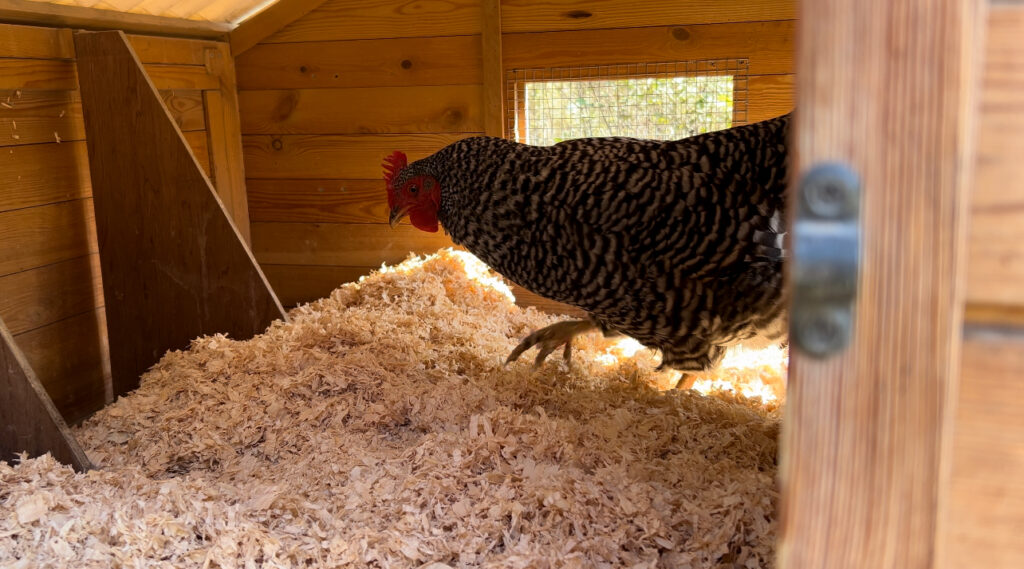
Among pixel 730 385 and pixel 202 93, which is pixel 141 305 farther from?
pixel 730 385

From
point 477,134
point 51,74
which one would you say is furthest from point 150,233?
point 477,134

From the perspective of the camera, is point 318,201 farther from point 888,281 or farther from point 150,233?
point 888,281

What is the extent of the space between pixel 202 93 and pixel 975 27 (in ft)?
12.6

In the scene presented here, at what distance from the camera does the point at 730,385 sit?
301cm

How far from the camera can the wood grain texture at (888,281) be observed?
0.55 m

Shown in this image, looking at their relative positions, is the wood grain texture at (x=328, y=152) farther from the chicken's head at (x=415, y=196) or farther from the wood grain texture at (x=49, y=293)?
the wood grain texture at (x=49, y=293)

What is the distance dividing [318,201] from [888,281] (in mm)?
3821

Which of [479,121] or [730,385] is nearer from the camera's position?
[730,385]

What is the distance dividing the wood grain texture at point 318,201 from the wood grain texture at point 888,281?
11.5 ft

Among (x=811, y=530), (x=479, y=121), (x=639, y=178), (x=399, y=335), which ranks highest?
(x=479, y=121)

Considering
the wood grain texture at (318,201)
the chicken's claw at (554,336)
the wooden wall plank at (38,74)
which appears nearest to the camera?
the wooden wall plank at (38,74)

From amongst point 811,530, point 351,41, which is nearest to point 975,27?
point 811,530

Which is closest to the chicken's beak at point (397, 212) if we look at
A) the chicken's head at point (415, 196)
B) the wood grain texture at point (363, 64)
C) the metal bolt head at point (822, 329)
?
the chicken's head at point (415, 196)

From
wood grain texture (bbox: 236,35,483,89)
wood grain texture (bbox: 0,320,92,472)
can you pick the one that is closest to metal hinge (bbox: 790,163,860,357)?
wood grain texture (bbox: 0,320,92,472)
